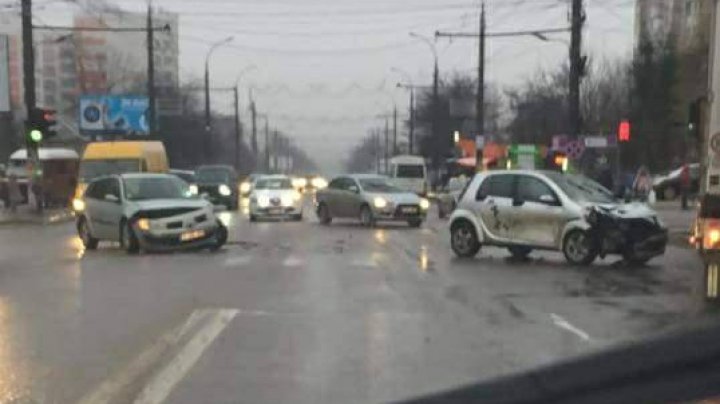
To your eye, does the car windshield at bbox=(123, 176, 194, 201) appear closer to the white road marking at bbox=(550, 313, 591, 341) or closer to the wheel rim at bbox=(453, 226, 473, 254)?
the wheel rim at bbox=(453, 226, 473, 254)

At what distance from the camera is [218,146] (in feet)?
345

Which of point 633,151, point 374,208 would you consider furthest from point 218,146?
point 374,208

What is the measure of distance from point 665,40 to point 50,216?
168ft

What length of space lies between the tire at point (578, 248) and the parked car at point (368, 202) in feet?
40.9

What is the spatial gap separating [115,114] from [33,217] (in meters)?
25.1

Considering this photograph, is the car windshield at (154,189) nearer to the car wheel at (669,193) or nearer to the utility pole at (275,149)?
the car wheel at (669,193)

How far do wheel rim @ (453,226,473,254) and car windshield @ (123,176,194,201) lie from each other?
5390 mm

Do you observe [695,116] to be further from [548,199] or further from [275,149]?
[275,149]

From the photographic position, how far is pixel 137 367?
7652 millimetres

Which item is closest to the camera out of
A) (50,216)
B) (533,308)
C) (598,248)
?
(533,308)

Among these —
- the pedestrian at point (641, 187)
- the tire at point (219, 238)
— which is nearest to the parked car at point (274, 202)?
the pedestrian at point (641, 187)

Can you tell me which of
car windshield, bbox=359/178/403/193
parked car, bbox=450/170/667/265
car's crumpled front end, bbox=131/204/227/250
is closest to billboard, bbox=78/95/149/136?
car windshield, bbox=359/178/403/193

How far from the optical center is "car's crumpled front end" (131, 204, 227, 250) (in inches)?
746

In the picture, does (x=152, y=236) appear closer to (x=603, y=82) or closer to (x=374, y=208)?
(x=374, y=208)
